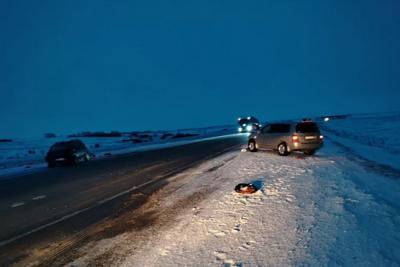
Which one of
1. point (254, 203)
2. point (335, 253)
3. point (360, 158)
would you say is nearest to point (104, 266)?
point (335, 253)

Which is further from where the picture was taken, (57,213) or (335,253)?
(57,213)

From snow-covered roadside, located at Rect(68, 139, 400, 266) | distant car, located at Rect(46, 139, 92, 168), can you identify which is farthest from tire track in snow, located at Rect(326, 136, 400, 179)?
distant car, located at Rect(46, 139, 92, 168)

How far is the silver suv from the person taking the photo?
19.1m

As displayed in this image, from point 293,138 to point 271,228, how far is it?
12903 millimetres

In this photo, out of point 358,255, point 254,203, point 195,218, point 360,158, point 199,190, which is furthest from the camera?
point 360,158

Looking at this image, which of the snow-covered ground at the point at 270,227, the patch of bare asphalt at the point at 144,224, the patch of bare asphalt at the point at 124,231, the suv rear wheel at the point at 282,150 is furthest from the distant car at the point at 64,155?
the patch of bare asphalt at the point at 144,224

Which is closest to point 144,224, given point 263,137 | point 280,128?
point 280,128

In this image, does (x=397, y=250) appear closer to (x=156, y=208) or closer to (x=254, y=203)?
(x=254, y=203)

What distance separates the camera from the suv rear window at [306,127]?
1947 centimetres

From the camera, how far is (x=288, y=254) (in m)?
5.65

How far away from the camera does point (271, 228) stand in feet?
22.6

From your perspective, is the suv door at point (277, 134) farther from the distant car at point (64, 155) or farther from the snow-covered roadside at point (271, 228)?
the distant car at point (64, 155)

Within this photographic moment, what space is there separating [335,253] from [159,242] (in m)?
3.01

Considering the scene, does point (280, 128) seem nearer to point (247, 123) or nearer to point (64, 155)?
point (64, 155)
